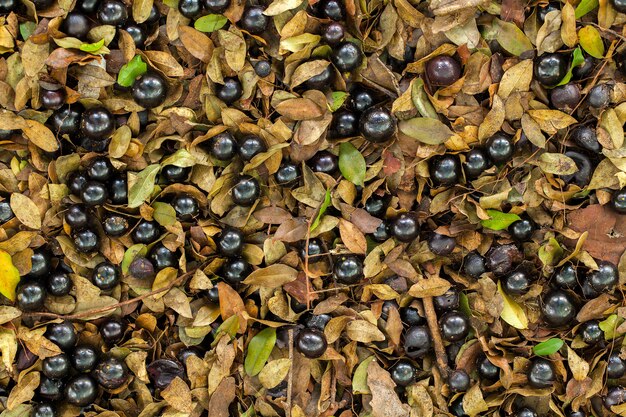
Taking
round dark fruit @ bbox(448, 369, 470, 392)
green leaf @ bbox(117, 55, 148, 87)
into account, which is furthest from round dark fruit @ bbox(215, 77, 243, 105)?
round dark fruit @ bbox(448, 369, 470, 392)

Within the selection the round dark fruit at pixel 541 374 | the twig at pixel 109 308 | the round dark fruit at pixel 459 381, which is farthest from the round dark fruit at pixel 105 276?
the round dark fruit at pixel 541 374

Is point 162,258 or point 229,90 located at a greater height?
point 229,90

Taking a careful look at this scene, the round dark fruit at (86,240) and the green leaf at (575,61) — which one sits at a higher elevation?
the green leaf at (575,61)

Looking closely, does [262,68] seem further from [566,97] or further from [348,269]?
[566,97]

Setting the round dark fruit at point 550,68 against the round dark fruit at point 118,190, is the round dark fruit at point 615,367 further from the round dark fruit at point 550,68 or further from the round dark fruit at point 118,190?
the round dark fruit at point 118,190

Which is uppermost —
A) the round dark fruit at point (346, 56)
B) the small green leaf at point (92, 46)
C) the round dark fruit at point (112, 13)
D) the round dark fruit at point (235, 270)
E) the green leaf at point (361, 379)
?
the round dark fruit at point (112, 13)

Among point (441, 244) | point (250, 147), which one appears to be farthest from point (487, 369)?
point (250, 147)

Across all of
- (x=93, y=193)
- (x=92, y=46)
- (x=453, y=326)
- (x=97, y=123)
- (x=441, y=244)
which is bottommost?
(x=453, y=326)
